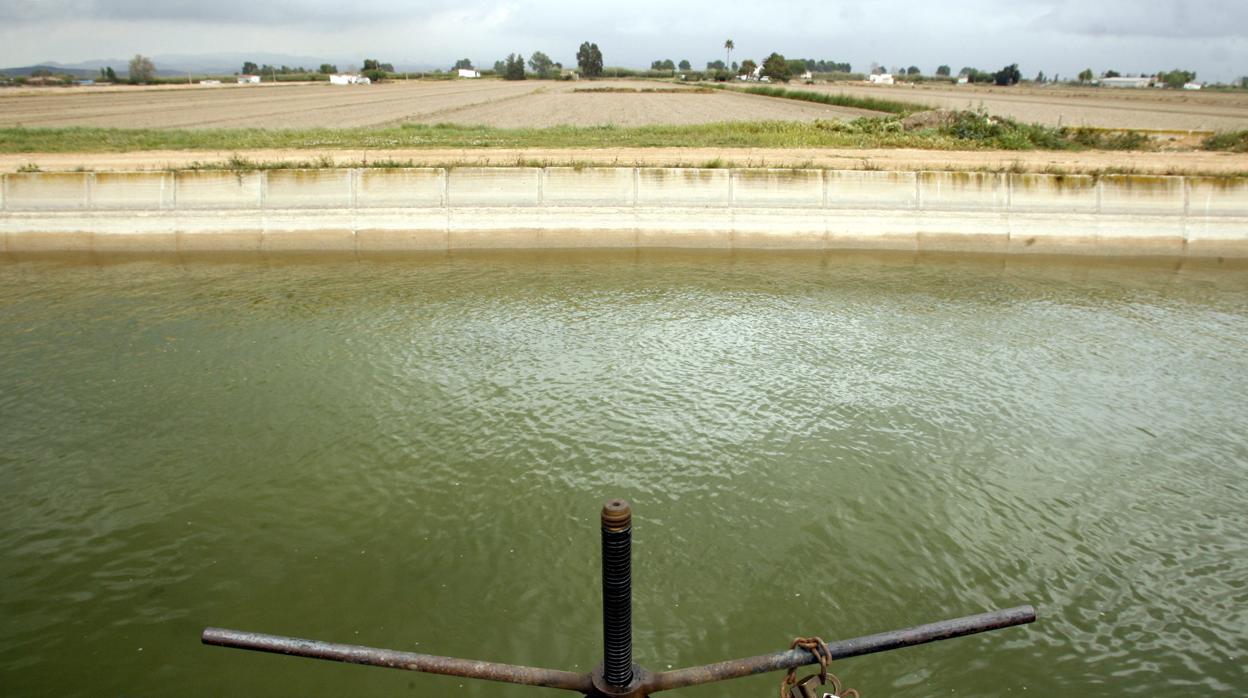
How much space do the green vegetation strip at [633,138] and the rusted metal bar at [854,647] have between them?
92.1ft

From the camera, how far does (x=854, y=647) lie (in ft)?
12.2

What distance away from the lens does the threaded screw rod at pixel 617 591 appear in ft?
11.7

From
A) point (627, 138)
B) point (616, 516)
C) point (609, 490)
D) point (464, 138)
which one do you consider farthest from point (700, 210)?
point (616, 516)

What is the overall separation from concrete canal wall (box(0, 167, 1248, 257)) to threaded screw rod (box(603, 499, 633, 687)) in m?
20.9

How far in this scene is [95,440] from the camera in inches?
405

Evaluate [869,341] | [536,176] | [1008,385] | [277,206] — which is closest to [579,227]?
[536,176]

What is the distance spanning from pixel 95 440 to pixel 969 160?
93.4 ft

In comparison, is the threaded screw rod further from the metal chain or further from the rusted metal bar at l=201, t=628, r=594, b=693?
the metal chain

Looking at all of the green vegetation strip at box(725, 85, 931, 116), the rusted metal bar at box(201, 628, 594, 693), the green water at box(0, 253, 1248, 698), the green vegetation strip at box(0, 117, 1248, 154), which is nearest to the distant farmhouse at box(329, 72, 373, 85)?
the green vegetation strip at box(725, 85, 931, 116)

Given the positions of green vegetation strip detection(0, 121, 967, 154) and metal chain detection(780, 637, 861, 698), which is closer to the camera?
metal chain detection(780, 637, 861, 698)

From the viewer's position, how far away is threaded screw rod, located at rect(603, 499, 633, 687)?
3.58 m

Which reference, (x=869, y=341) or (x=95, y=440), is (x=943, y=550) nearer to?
(x=869, y=341)

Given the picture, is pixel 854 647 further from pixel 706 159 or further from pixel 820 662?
pixel 706 159

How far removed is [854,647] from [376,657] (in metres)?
2.33
